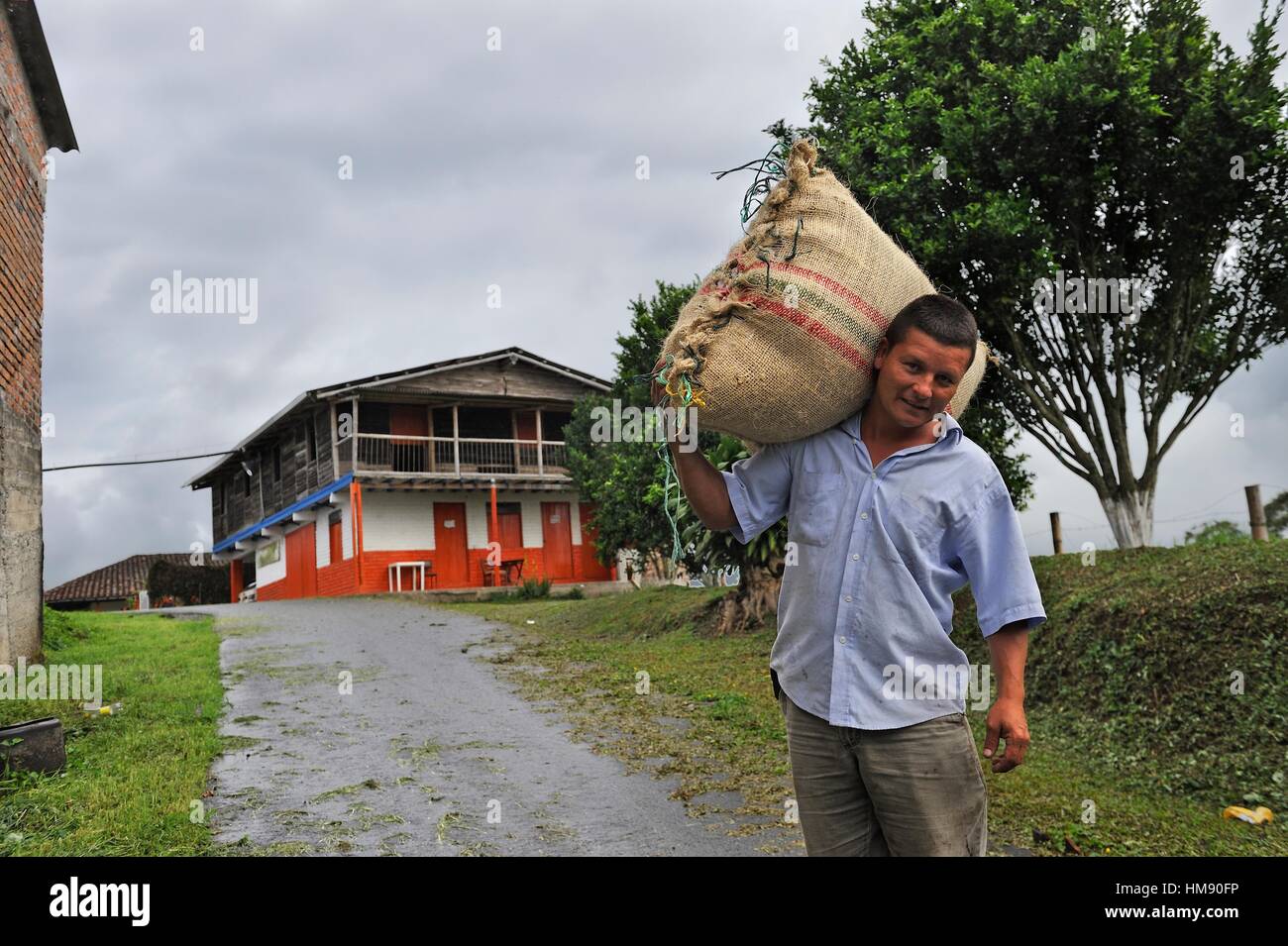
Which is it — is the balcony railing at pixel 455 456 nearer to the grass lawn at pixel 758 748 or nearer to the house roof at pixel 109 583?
the grass lawn at pixel 758 748

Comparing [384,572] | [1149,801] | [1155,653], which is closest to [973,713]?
[1155,653]

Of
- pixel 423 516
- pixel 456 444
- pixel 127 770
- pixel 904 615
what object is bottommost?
pixel 127 770

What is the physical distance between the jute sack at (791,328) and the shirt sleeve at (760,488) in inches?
2.5

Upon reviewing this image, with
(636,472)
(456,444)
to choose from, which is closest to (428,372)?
(456,444)

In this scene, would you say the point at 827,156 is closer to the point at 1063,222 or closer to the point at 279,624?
the point at 1063,222

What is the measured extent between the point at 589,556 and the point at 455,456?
16.6 feet

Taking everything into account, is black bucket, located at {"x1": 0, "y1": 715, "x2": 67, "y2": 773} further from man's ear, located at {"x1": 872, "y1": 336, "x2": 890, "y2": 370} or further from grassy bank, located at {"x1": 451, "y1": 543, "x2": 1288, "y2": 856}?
man's ear, located at {"x1": 872, "y1": 336, "x2": 890, "y2": 370}

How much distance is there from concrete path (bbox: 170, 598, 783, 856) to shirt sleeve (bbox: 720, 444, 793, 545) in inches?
102

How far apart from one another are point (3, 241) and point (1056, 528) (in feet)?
40.8

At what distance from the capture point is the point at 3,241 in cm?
1016

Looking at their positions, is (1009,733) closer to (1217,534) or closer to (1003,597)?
(1003,597)

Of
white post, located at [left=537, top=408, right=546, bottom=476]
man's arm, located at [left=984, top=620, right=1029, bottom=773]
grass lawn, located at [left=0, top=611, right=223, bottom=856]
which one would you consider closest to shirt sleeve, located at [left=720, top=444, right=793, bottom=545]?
man's arm, located at [left=984, top=620, right=1029, bottom=773]

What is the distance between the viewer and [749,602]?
40.9ft

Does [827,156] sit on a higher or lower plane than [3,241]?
higher
